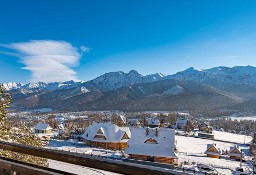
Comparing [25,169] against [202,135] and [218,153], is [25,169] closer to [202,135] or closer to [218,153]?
[218,153]

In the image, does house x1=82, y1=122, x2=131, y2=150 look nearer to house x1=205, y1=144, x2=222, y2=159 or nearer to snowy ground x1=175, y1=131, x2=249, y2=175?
snowy ground x1=175, y1=131, x2=249, y2=175

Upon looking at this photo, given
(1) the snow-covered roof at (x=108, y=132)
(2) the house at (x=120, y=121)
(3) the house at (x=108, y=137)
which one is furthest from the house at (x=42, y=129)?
(3) the house at (x=108, y=137)

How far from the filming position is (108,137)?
166ft

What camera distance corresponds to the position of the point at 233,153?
44156mm

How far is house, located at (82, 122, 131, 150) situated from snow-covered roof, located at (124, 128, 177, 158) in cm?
1150

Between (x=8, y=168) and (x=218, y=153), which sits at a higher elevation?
(x=8, y=168)

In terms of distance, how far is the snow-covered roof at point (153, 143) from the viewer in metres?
34.9

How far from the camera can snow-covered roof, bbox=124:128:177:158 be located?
34875 mm

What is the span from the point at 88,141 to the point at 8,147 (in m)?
49.0

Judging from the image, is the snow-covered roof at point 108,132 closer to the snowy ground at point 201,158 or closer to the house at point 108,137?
the house at point 108,137

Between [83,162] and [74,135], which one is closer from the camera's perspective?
[83,162]

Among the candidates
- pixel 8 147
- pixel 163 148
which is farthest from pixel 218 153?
pixel 8 147

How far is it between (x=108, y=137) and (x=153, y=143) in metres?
15.8

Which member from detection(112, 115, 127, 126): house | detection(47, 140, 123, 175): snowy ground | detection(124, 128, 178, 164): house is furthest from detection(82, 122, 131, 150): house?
detection(112, 115, 127, 126): house
